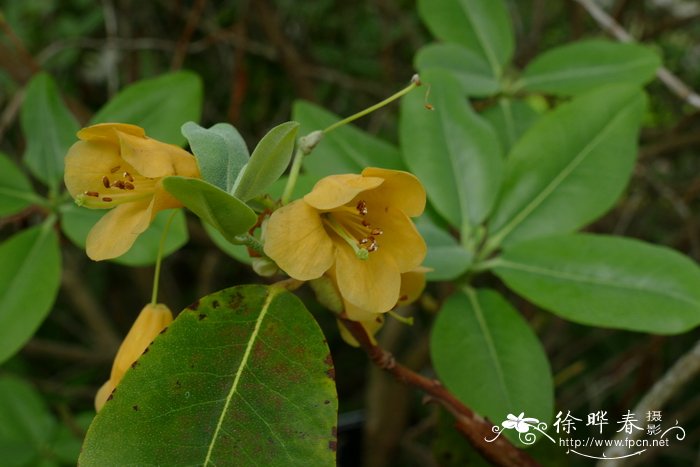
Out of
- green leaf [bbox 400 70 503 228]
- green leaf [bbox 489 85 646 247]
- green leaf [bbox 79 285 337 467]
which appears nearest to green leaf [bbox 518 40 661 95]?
green leaf [bbox 489 85 646 247]

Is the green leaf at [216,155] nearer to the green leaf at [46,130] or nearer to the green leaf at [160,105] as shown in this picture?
the green leaf at [160,105]

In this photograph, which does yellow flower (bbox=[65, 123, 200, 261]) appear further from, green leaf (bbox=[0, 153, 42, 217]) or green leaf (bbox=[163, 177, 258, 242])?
green leaf (bbox=[0, 153, 42, 217])

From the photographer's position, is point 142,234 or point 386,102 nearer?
point 386,102

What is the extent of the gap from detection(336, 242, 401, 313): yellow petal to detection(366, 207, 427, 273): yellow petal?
10mm

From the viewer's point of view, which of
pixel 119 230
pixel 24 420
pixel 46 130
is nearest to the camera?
pixel 119 230

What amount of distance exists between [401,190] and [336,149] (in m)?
0.45

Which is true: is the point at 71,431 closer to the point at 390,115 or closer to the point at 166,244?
the point at 166,244

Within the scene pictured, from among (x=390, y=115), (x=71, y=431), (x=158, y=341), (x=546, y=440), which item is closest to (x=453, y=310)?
(x=546, y=440)

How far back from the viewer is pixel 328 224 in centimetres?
87

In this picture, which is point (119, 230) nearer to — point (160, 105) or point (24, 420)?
point (160, 105)

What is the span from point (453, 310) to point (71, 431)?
1.11 meters

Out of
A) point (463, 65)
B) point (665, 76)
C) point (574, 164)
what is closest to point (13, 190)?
point (463, 65)

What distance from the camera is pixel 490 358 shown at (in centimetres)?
110

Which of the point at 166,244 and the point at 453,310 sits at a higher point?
the point at 453,310
